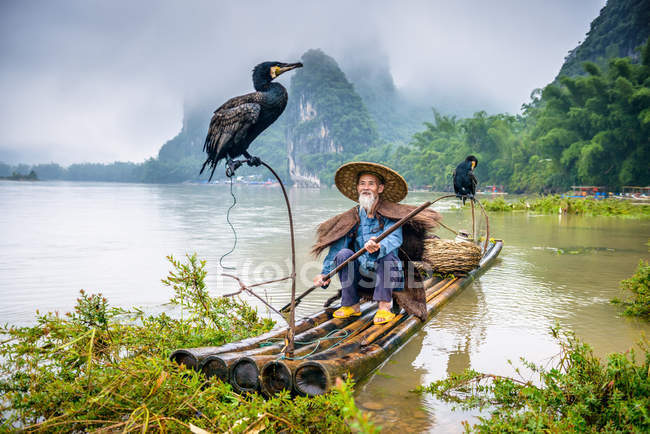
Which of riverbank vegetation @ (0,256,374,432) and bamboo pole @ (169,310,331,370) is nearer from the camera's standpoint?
riverbank vegetation @ (0,256,374,432)

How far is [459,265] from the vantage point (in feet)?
17.7

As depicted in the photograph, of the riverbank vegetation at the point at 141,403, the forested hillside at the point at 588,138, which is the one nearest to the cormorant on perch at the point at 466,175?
the riverbank vegetation at the point at 141,403

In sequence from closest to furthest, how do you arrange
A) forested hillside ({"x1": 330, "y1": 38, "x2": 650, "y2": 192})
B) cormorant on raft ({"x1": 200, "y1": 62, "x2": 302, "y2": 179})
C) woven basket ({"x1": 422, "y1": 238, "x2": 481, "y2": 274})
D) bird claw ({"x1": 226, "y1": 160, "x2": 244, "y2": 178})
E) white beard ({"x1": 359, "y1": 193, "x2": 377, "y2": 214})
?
bird claw ({"x1": 226, "y1": 160, "x2": 244, "y2": 178}), cormorant on raft ({"x1": 200, "y1": 62, "x2": 302, "y2": 179}), white beard ({"x1": 359, "y1": 193, "x2": 377, "y2": 214}), woven basket ({"x1": 422, "y1": 238, "x2": 481, "y2": 274}), forested hillside ({"x1": 330, "y1": 38, "x2": 650, "y2": 192})

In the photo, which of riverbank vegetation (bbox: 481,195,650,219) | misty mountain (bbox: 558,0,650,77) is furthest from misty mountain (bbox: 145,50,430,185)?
riverbank vegetation (bbox: 481,195,650,219)

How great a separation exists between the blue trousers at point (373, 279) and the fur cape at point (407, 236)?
0.10m

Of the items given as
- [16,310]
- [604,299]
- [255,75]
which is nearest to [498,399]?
[255,75]

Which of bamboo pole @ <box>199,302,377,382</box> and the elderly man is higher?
the elderly man

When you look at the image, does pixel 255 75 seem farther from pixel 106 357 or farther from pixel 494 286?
pixel 494 286

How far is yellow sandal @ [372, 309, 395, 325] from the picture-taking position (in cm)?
346

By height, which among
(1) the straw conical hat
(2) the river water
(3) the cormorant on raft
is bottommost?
(2) the river water

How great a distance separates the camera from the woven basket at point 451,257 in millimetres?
5348

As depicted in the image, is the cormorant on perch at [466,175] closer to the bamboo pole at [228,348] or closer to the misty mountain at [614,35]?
the bamboo pole at [228,348]

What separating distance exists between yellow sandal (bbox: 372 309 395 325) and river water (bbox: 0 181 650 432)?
29cm

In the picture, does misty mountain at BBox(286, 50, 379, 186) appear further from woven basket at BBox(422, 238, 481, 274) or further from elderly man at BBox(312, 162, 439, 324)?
elderly man at BBox(312, 162, 439, 324)
